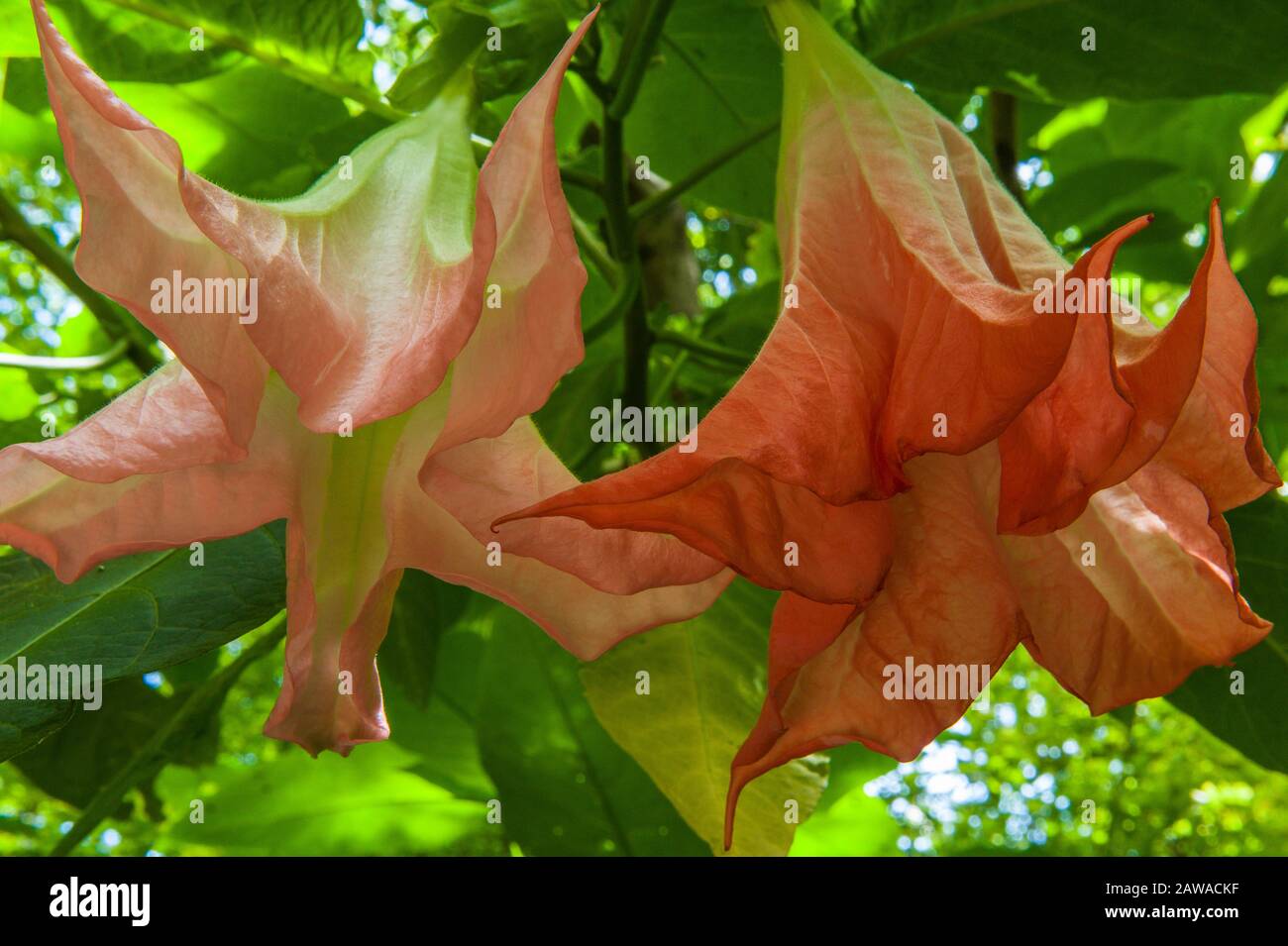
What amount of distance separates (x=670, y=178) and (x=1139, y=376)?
2.08 feet

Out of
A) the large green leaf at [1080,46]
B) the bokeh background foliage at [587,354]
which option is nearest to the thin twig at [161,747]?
the bokeh background foliage at [587,354]

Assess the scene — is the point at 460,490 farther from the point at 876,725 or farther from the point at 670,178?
the point at 670,178

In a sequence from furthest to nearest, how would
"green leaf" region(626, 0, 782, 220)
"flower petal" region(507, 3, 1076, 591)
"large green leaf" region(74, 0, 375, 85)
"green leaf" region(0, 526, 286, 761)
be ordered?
"green leaf" region(626, 0, 782, 220)
"large green leaf" region(74, 0, 375, 85)
"green leaf" region(0, 526, 286, 761)
"flower petal" region(507, 3, 1076, 591)

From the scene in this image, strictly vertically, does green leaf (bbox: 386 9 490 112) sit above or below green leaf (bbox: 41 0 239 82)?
below

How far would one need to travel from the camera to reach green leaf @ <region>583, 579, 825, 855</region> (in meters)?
0.59

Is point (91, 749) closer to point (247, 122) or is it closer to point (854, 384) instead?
point (247, 122)

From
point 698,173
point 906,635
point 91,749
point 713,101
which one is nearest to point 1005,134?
point 713,101

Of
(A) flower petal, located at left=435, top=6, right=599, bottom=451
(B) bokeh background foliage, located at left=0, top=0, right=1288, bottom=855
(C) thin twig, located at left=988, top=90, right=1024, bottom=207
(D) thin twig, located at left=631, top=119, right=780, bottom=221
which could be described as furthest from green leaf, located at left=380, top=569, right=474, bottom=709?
(C) thin twig, located at left=988, top=90, right=1024, bottom=207

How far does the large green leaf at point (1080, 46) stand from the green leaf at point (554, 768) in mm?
442

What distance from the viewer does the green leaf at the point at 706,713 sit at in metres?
0.59

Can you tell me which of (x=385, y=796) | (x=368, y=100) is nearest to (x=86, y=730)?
(x=385, y=796)

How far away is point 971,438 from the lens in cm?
33

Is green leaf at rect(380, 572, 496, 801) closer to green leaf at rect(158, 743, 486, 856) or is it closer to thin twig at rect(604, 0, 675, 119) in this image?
green leaf at rect(158, 743, 486, 856)

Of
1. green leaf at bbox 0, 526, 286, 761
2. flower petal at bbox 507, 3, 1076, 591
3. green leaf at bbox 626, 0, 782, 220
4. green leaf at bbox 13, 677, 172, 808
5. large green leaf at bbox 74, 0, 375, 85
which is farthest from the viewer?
green leaf at bbox 13, 677, 172, 808
